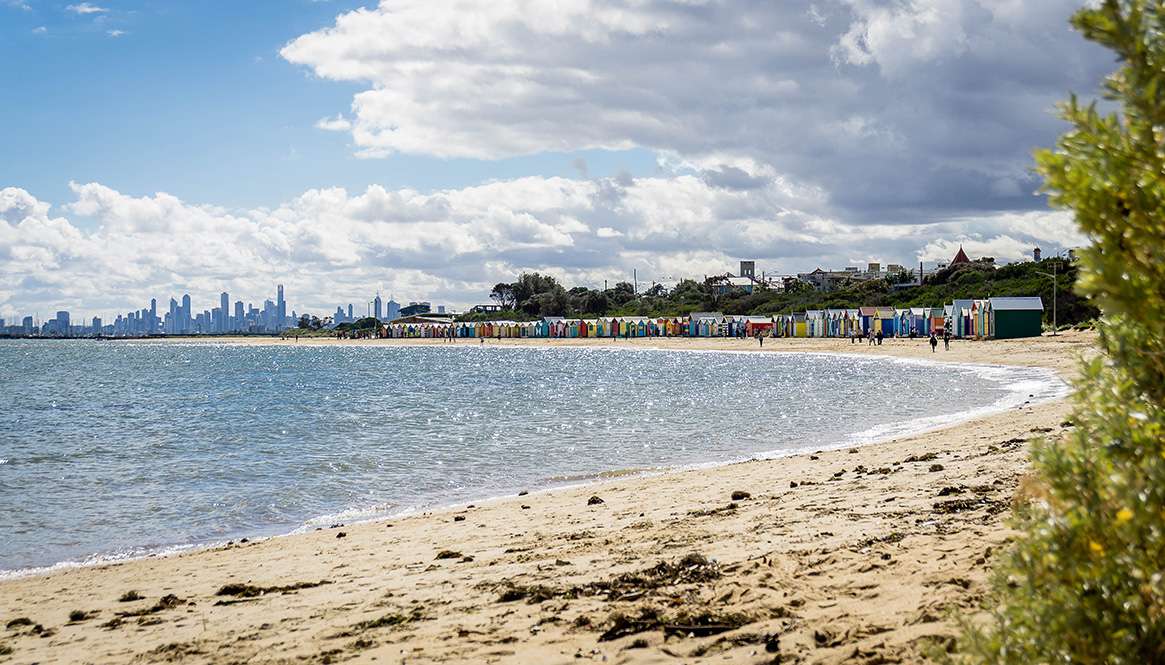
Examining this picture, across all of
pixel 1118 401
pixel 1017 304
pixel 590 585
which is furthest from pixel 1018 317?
pixel 1118 401

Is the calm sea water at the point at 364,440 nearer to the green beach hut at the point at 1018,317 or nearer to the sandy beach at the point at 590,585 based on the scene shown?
the sandy beach at the point at 590,585

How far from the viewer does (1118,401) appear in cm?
221

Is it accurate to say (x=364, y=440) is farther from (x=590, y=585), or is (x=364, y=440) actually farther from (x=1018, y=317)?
(x=1018, y=317)

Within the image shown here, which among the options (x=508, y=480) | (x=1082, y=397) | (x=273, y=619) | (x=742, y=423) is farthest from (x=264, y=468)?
(x=1082, y=397)

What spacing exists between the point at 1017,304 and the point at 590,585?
6848 cm

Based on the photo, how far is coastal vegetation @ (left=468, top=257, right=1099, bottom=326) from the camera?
77756 mm

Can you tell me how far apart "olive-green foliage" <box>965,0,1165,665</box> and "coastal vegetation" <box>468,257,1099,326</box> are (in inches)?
2214

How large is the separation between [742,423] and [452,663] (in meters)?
17.5

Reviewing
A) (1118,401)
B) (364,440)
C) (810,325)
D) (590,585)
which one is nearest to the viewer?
(1118,401)

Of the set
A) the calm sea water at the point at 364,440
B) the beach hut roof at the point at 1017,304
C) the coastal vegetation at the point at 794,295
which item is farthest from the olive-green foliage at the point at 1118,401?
the beach hut roof at the point at 1017,304

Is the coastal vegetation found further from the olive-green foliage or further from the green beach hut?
the olive-green foliage

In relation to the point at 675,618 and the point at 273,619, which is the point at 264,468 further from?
the point at 675,618

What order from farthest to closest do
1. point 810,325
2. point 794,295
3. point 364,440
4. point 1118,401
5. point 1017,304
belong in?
point 794,295
point 810,325
point 1017,304
point 364,440
point 1118,401

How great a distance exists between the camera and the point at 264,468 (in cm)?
1609
